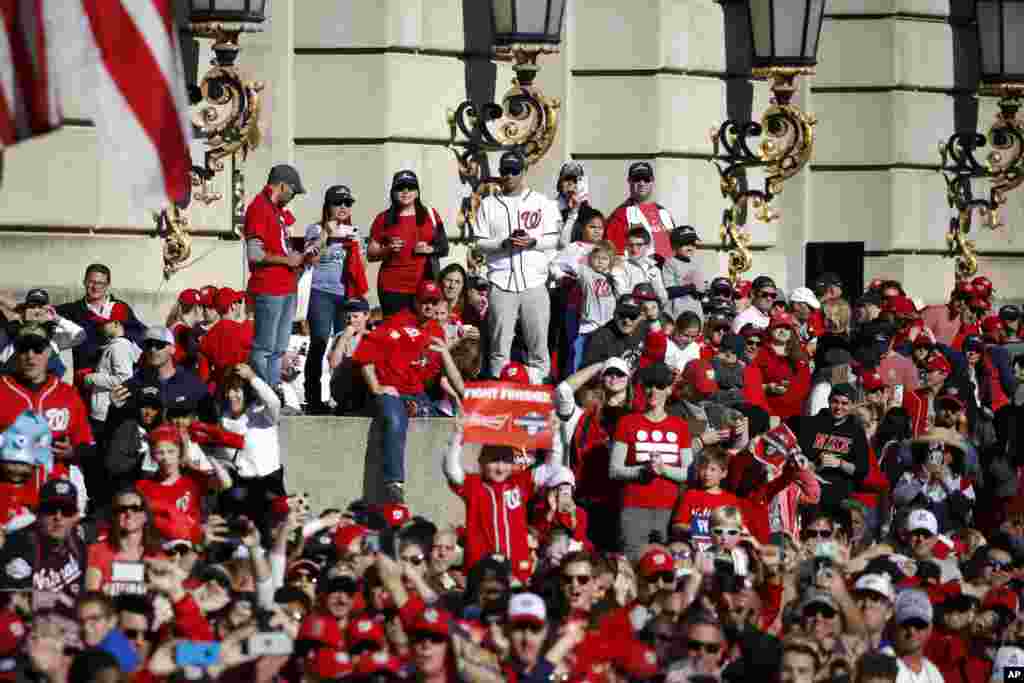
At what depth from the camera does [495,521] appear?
70.2 feet

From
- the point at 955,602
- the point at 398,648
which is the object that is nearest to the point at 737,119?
the point at 955,602

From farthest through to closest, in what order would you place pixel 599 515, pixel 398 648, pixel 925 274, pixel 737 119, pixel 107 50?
pixel 925 274, pixel 737 119, pixel 599 515, pixel 398 648, pixel 107 50

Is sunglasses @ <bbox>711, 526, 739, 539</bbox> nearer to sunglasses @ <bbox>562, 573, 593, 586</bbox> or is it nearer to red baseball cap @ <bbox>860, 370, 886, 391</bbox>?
sunglasses @ <bbox>562, 573, 593, 586</bbox>

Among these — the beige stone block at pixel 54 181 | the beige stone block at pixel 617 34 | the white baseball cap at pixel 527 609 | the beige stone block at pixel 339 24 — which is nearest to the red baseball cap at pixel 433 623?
the white baseball cap at pixel 527 609

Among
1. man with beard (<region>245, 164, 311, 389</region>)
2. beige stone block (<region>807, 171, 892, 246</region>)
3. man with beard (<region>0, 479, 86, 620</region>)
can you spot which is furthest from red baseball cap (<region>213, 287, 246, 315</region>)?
beige stone block (<region>807, 171, 892, 246</region>)

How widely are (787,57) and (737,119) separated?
96cm

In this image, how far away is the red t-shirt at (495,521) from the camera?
2128 centimetres

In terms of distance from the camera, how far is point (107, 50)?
55.7 feet

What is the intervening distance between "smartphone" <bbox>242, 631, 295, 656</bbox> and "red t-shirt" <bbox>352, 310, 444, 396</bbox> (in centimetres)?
562

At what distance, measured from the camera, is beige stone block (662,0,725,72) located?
93.4ft

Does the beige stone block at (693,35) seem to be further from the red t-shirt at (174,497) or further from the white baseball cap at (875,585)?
the white baseball cap at (875,585)

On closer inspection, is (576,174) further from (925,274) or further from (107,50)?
(107,50)

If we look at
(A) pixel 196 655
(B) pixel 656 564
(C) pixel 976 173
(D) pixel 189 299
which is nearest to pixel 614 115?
(C) pixel 976 173

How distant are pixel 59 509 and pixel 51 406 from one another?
66.2 inches
